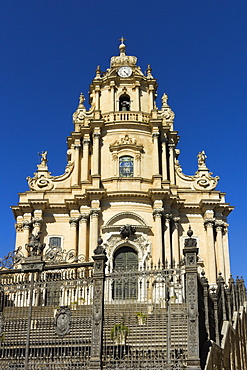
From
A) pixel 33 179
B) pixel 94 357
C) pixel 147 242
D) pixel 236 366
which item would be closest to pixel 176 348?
pixel 94 357

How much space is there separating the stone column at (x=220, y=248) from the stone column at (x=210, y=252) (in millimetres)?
473

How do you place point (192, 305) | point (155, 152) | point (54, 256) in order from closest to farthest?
point (192, 305) → point (54, 256) → point (155, 152)

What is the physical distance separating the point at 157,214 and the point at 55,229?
741cm

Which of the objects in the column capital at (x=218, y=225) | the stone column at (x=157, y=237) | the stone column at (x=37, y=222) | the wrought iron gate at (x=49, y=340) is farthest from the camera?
the column capital at (x=218, y=225)

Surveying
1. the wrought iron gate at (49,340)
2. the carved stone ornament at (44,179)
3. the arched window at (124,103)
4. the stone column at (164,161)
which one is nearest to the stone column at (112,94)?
the arched window at (124,103)

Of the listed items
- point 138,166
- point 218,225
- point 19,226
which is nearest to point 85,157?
point 138,166

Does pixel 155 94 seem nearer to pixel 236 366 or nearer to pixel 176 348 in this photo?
pixel 236 366

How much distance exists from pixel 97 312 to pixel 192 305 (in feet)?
8.99

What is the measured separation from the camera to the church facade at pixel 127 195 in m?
32.5

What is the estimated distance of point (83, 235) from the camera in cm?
3278

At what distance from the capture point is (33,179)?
35781mm

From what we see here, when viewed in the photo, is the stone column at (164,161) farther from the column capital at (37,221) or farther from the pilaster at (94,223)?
the column capital at (37,221)

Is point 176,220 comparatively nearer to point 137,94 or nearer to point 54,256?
point 137,94

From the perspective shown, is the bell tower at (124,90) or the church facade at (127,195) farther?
the bell tower at (124,90)
